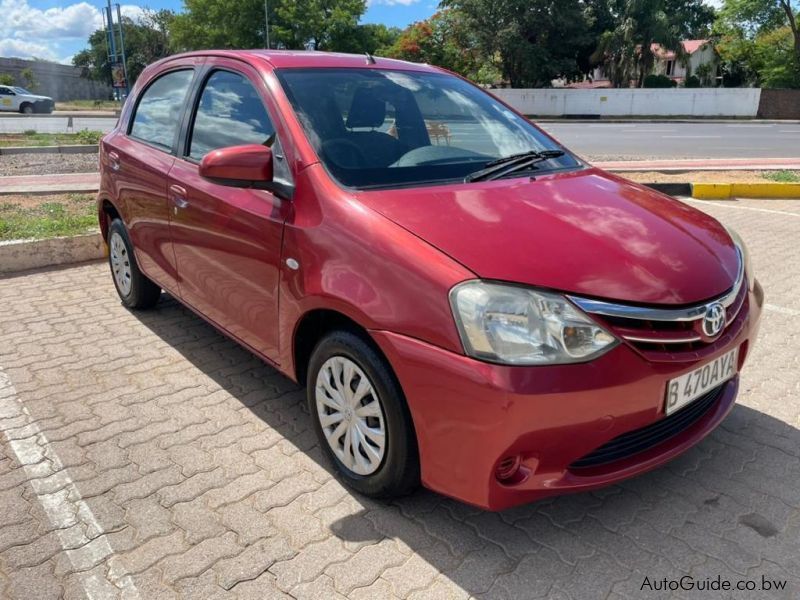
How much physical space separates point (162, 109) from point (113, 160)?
692 mm

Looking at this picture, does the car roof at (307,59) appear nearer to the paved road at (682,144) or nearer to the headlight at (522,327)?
the headlight at (522,327)

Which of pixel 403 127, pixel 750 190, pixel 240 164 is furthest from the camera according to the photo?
pixel 750 190

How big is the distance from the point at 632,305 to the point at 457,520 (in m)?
1.07

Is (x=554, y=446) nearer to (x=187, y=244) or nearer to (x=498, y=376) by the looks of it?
(x=498, y=376)

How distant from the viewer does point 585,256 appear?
7.25 feet

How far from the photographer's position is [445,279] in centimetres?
208

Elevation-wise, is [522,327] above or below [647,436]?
above

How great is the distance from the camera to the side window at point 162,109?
148 inches

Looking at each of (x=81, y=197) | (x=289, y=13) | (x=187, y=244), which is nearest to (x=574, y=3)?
(x=289, y=13)

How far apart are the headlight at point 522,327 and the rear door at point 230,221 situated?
1.04m

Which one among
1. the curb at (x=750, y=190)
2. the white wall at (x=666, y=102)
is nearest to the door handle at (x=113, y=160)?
the curb at (x=750, y=190)

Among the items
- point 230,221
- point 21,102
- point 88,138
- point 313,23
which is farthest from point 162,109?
point 313,23

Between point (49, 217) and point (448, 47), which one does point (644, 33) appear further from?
point (49, 217)

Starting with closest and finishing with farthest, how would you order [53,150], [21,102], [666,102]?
1. [53,150]
2. [21,102]
3. [666,102]
